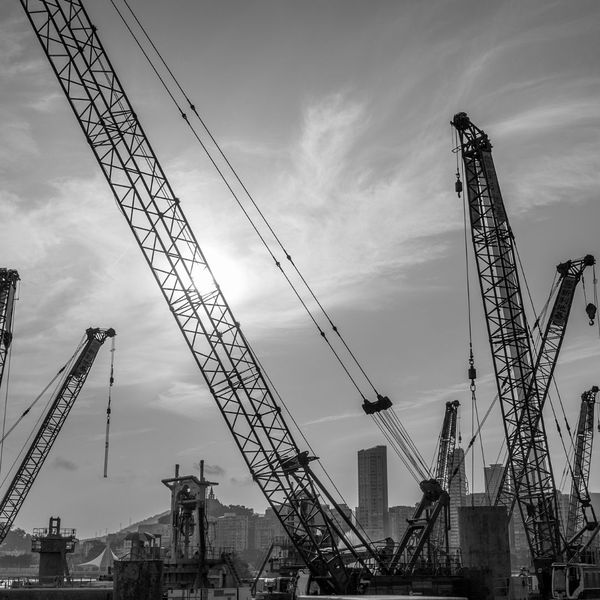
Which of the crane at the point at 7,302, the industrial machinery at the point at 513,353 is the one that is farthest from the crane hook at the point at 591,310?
the crane at the point at 7,302

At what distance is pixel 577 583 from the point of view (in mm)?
39719

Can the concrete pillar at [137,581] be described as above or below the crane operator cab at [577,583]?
above

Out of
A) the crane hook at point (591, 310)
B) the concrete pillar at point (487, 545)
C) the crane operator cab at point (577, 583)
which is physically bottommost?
the crane operator cab at point (577, 583)

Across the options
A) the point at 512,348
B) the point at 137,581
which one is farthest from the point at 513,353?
the point at 137,581

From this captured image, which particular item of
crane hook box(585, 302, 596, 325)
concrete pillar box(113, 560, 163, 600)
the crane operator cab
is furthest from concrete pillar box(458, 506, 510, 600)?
crane hook box(585, 302, 596, 325)

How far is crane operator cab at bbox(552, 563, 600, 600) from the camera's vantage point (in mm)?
39500

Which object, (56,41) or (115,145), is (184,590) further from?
(56,41)

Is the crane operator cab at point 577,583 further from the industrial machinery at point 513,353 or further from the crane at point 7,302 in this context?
the crane at point 7,302

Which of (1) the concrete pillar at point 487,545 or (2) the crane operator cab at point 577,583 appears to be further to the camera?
(1) the concrete pillar at point 487,545

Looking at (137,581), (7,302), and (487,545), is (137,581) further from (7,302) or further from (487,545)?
(7,302)

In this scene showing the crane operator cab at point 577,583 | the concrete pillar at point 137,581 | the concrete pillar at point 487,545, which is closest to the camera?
the concrete pillar at point 137,581

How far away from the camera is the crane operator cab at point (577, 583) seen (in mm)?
Result: 39500

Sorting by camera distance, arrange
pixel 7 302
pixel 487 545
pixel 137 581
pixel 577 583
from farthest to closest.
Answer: pixel 7 302 < pixel 487 545 < pixel 577 583 < pixel 137 581

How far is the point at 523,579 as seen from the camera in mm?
52000
